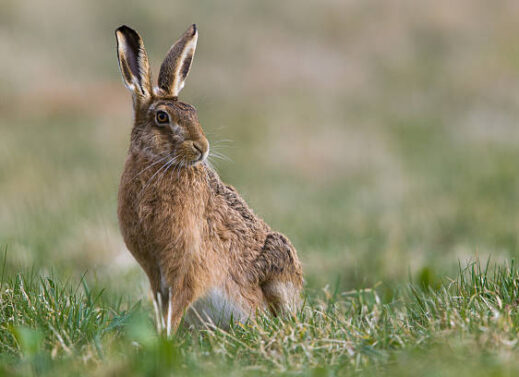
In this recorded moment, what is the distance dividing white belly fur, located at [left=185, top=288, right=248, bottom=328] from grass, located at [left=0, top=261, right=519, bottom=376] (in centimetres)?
16

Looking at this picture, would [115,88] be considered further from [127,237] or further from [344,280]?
[127,237]

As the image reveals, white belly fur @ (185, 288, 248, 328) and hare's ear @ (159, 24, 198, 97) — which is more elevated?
hare's ear @ (159, 24, 198, 97)

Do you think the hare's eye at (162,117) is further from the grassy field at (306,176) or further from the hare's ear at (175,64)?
the grassy field at (306,176)

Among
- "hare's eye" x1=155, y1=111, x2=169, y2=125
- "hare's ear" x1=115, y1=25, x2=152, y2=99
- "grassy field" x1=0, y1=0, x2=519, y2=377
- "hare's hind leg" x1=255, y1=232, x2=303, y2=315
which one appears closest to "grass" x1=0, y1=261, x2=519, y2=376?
"grassy field" x1=0, y1=0, x2=519, y2=377

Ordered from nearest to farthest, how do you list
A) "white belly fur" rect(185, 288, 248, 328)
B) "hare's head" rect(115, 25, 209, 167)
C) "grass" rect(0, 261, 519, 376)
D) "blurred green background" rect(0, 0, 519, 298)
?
"grass" rect(0, 261, 519, 376) → "hare's head" rect(115, 25, 209, 167) → "white belly fur" rect(185, 288, 248, 328) → "blurred green background" rect(0, 0, 519, 298)

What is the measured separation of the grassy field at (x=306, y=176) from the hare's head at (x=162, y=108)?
0.72 metres

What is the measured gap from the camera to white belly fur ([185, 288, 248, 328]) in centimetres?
466

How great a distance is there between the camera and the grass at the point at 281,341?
333 cm

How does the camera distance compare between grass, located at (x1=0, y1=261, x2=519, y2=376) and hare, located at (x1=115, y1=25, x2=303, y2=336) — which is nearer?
grass, located at (x1=0, y1=261, x2=519, y2=376)

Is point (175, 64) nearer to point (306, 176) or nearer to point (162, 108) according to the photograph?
point (162, 108)

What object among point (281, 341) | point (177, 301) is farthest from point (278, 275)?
point (281, 341)

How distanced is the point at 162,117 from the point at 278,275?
1.35 meters

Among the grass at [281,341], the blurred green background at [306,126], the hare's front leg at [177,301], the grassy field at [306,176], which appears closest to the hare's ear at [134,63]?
the blurred green background at [306,126]

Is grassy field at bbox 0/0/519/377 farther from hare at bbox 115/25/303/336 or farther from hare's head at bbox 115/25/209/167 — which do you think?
hare's head at bbox 115/25/209/167
